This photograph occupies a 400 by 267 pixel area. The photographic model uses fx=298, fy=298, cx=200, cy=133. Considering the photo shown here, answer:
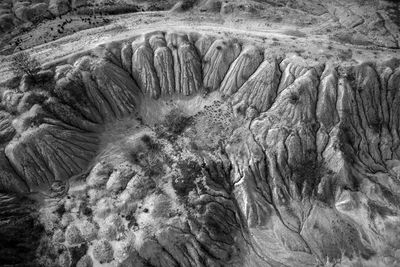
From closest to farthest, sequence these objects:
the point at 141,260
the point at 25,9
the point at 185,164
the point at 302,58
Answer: the point at 141,260
the point at 185,164
the point at 302,58
the point at 25,9

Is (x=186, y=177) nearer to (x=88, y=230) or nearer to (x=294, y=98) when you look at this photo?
(x=88, y=230)

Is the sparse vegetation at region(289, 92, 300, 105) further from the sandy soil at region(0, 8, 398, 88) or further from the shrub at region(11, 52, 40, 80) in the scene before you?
the shrub at region(11, 52, 40, 80)

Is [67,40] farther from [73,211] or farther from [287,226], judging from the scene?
[287,226]

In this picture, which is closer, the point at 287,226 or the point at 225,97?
the point at 287,226

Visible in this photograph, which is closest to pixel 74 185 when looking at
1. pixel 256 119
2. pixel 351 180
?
pixel 256 119

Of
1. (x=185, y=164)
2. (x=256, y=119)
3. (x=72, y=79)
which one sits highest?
(x=72, y=79)

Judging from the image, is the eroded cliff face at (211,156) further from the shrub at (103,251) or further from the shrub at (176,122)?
the shrub at (176,122)

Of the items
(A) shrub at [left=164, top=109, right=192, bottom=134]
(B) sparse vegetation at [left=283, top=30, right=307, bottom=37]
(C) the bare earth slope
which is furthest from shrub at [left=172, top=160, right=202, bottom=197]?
(B) sparse vegetation at [left=283, top=30, right=307, bottom=37]
